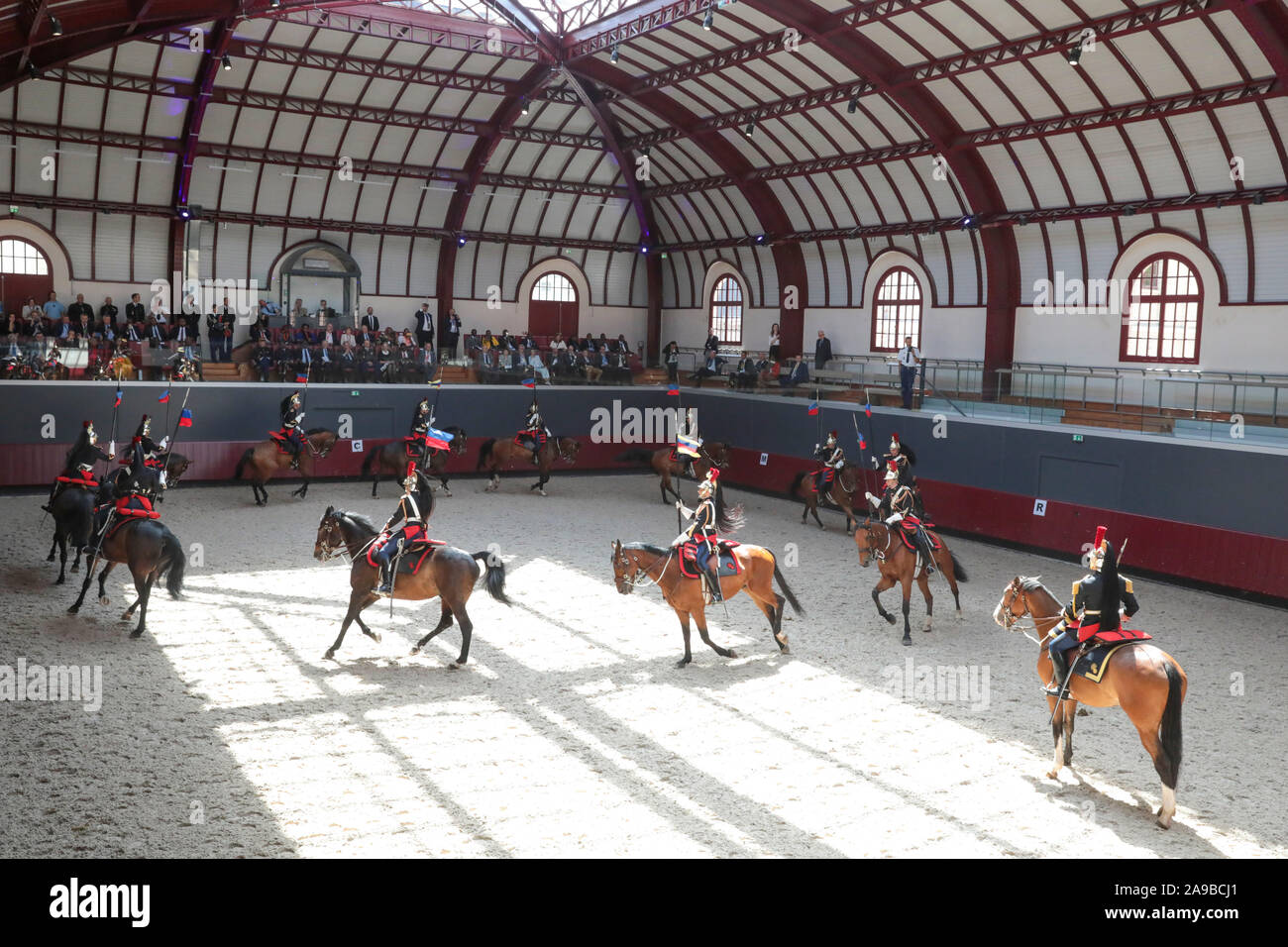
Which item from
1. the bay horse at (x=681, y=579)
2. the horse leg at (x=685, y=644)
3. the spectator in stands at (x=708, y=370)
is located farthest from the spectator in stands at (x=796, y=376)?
the horse leg at (x=685, y=644)

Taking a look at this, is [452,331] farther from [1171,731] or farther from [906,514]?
[1171,731]

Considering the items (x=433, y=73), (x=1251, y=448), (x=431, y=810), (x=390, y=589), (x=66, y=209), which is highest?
(x=433, y=73)

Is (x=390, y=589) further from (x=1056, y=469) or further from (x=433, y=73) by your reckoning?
(x=433, y=73)

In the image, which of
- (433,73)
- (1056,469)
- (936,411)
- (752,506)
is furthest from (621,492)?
(433,73)

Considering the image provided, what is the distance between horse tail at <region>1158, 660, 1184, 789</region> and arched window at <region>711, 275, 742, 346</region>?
28561 millimetres

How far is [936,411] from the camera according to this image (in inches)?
846

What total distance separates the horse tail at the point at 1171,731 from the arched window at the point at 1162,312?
17.5m

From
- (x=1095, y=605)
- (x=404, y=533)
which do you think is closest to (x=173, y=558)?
(x=404, y=533)

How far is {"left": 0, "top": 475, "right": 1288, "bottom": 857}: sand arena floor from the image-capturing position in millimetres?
7387

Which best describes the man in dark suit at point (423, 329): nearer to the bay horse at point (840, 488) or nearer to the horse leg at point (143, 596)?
the bay horse at point (840, 488)

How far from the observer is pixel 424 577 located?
11.2 m

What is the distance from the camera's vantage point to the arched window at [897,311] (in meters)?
29.1

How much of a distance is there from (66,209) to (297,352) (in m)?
9.14

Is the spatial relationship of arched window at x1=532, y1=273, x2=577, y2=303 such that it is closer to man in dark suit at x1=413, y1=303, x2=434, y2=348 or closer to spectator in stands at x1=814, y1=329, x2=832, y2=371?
man in dark suit at x1=413, y1=303, x2=434, y2=348
